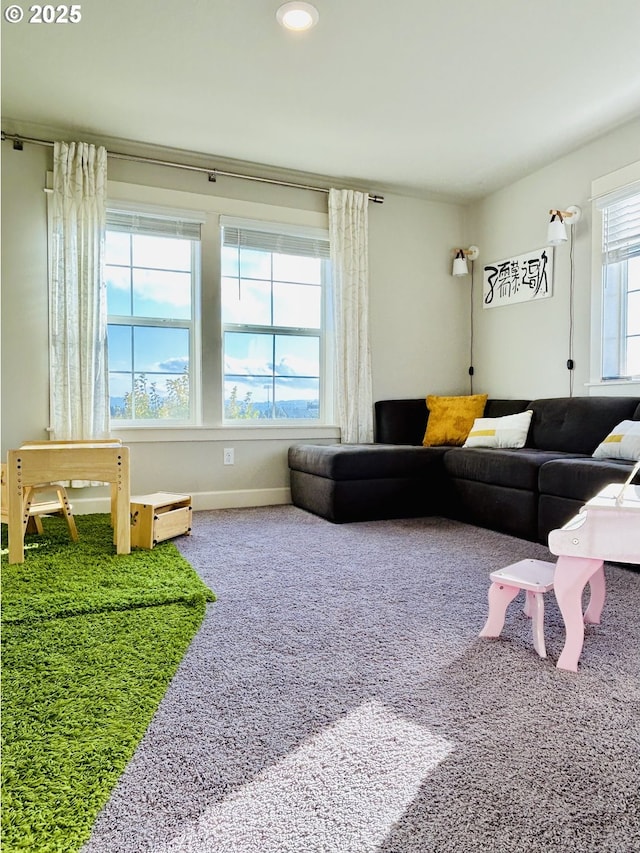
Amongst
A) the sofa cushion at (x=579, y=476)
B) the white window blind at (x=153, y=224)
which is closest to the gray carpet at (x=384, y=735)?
the sofa cushion at (x=579, y=476)

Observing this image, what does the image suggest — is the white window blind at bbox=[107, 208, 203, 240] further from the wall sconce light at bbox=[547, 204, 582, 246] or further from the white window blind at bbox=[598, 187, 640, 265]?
the white window blind at bbox=[598, 187, 640, 265]

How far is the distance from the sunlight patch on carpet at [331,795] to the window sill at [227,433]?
282 cm

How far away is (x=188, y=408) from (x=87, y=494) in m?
0.87

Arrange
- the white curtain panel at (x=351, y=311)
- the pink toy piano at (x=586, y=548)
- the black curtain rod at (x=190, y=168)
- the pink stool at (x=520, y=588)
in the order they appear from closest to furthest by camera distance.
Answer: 1. the pink toy piano at (x=586, y=548)
2. the pink stool at (x=520, y=588)
3. the black curtain rod at (x=190, y=168)
4. the white curtain panel at (x=351, y=311)

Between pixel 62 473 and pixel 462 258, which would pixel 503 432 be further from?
pixel 62 473

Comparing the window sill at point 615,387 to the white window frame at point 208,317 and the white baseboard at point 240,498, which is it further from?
the white baseboard at point 240,498

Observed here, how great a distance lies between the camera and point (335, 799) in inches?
38.9

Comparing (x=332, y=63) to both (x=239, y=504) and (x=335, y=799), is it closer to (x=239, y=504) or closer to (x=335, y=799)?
(x=239, y=504)

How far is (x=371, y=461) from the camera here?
3.42 meters

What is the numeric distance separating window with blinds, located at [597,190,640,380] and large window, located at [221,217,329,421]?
194 centimetres

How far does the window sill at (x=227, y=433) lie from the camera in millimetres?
3678

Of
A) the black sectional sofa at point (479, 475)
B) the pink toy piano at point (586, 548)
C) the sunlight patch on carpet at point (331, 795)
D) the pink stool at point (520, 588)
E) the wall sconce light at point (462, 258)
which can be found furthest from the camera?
the wall sconce light at point (462, 258)

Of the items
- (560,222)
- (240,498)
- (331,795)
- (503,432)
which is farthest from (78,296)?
(331,795)

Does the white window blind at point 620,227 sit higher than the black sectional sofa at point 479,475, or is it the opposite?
the white window blind at point 620,227
